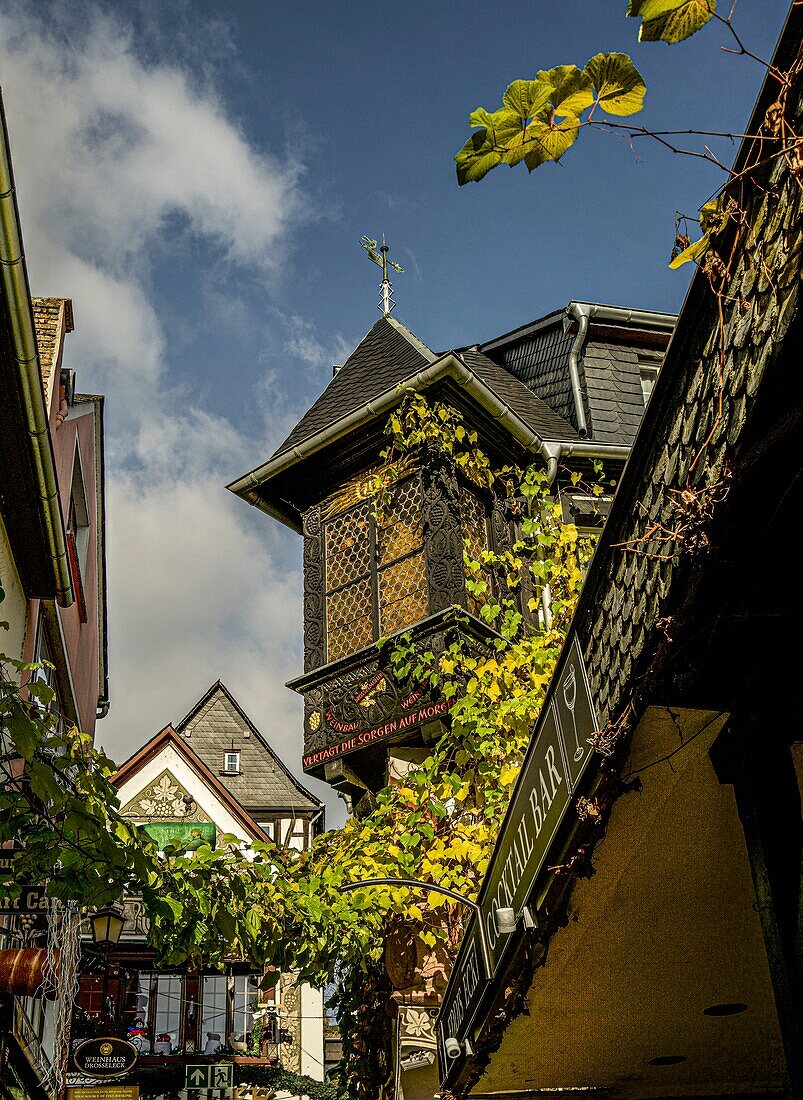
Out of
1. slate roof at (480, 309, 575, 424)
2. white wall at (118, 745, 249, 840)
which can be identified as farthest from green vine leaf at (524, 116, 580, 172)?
white wall at (118, 745, 249, 840)

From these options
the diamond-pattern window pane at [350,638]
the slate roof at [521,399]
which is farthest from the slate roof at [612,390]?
the diamond-pattern window pane at [350,638]

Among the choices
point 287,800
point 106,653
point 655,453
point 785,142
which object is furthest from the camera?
point 287,800

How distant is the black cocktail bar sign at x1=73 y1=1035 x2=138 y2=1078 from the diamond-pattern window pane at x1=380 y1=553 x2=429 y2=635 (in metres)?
15.2

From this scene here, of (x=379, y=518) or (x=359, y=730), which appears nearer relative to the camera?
(x=359, y=730)

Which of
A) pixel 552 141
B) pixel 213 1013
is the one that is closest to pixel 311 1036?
pixel 213 1013

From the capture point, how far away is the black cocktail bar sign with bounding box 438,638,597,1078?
11.2ft

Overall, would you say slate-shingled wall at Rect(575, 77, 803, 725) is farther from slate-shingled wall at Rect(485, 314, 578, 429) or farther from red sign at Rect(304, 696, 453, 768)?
slate-shingled wall at Rect(485, 314, 578, 429)

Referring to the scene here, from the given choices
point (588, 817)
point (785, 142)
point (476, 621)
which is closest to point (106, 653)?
point (476, 621)

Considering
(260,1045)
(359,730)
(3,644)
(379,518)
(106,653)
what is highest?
(106,653)

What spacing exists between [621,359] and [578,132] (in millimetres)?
13471

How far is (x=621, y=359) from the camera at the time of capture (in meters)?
15.2

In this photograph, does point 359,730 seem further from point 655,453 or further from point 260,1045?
point 260,1045

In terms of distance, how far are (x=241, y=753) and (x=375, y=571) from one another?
2560cm

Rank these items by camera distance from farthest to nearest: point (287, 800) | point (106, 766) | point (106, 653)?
point (287, 800)
point (106, 653)
point (106, 766)
